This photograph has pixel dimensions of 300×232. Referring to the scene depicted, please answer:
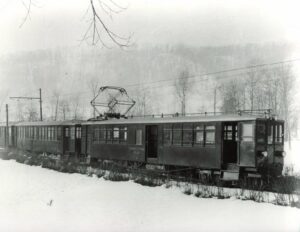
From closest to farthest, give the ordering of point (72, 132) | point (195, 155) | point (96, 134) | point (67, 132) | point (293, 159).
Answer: point (195, 155) → point (96, 134) → point (72, 132) → point (67, 132) → point (293, 159)

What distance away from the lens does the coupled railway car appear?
46.6 ft

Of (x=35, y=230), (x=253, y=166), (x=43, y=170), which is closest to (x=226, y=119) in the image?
(x=253, y=166)

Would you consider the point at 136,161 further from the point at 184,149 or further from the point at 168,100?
the point at 168,100

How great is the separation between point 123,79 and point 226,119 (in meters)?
125

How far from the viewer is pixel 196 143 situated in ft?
51.8

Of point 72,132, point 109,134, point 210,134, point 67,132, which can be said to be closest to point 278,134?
point 210,134

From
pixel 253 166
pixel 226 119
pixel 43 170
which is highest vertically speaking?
pixel 226 119

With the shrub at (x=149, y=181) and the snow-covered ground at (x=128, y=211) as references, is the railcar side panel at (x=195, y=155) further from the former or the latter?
the snow-covered ground at (x=128, y=211)

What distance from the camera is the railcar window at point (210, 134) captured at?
15.1 meters

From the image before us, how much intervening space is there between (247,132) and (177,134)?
3.41 meters

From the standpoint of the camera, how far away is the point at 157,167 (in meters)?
18.0

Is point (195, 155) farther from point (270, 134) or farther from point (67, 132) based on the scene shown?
point (67, 132)

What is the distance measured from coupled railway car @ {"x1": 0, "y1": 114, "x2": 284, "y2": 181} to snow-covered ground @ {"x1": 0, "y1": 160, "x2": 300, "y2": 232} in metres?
2.48

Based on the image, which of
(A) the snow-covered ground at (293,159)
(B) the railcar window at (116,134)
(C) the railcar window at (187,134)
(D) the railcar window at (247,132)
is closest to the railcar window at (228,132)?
(D) the railcar window at (247,132)
